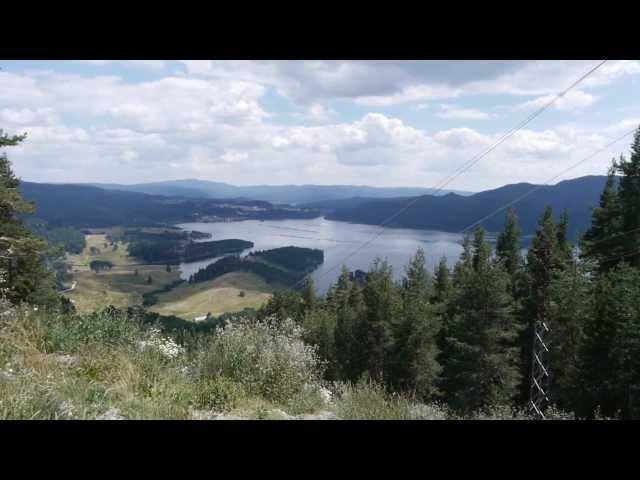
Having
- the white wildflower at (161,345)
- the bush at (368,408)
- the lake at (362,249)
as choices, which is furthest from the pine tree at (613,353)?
the lake at (362,249)

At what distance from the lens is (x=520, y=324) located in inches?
1264

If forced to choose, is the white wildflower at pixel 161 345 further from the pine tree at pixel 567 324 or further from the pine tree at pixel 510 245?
the pine tree at pixel 510 245

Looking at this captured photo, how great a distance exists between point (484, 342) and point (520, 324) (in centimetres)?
554

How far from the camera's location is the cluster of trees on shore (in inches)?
864

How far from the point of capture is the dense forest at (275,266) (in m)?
137

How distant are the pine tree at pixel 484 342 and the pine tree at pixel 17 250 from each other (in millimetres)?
23510

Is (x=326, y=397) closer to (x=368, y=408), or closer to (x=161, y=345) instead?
(x=368, y=408)

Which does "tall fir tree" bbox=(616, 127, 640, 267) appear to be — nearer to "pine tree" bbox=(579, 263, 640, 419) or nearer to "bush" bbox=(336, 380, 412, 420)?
"pine tree" bbox=(579, 263, 640, 419)

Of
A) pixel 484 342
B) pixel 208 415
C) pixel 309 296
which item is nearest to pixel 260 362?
pixel 208 415

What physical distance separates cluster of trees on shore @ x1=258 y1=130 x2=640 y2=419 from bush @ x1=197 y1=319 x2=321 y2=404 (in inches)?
558
